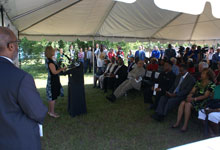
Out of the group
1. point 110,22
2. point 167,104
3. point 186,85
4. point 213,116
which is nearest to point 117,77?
point 110,22

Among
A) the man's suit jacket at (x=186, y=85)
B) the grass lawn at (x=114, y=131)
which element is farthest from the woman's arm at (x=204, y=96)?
the grass lawn at (x=114, y=131)

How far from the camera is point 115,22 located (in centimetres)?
698

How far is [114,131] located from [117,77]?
3.10m

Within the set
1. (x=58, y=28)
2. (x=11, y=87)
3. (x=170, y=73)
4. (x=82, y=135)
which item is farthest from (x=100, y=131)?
(x=58, y=28)

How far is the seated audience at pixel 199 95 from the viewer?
11.3 feet

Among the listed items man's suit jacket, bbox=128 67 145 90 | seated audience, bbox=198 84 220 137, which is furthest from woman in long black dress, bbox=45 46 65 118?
seated audience, bbox=198 84 220 137

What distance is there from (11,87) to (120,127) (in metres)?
3.05

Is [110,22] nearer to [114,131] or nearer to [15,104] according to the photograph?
[114,131]

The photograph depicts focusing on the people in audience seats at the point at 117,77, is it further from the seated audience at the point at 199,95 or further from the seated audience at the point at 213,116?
the seated audience at the point at 213,116

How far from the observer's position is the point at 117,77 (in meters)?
6.53

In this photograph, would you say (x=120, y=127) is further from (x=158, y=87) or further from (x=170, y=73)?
(x=170, y=73)

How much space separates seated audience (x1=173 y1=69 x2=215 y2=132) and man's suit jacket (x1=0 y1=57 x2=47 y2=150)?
3.18 meters

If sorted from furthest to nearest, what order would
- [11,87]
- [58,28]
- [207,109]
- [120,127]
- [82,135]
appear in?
1. [58,28]
2. [120,127]
3. [82,135]
4. [207,109]
5. [11,87]

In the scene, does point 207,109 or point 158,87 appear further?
point 158,87
